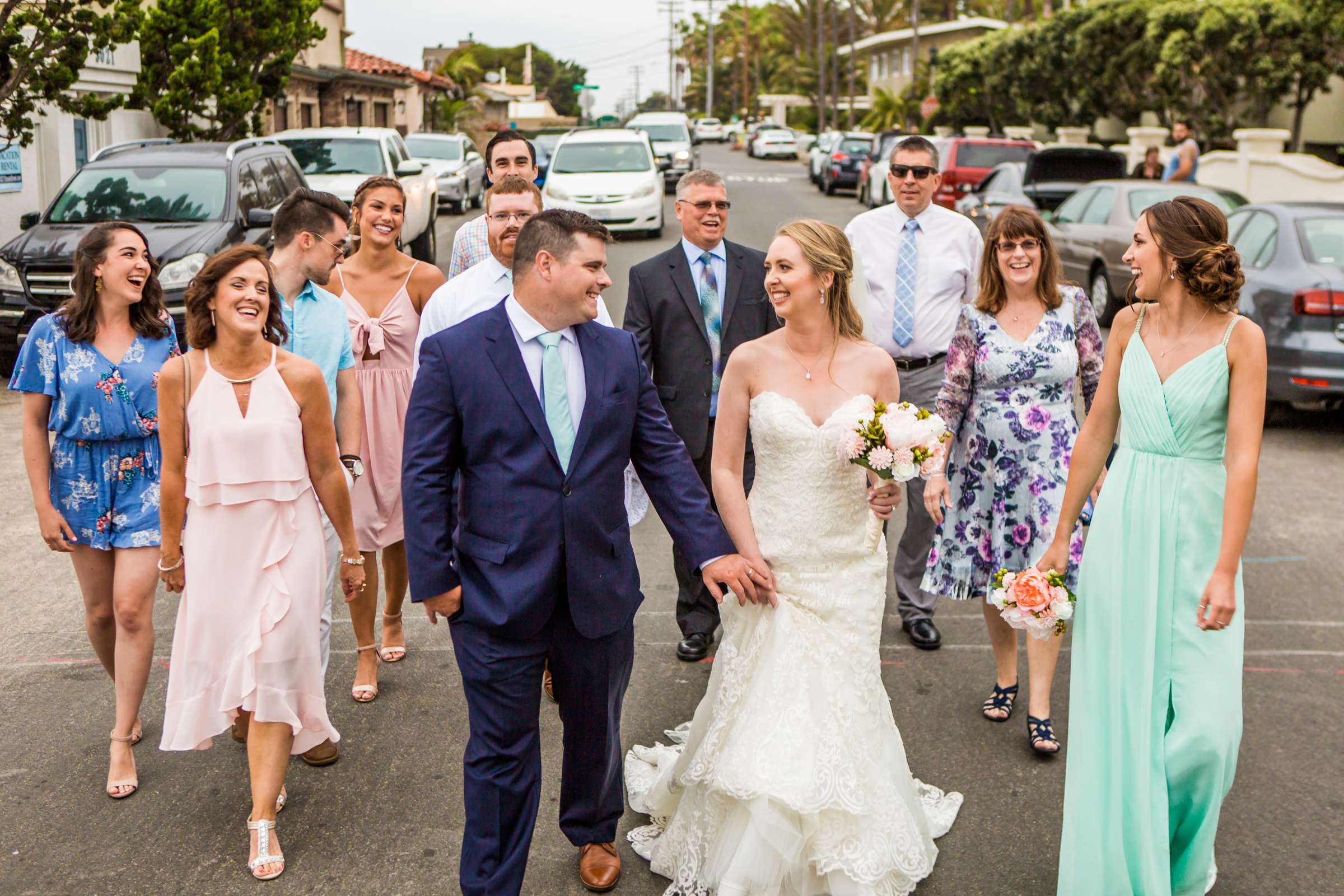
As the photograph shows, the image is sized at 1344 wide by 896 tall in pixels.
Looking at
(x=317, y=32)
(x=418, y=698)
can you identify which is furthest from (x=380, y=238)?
(x=317, y=32)

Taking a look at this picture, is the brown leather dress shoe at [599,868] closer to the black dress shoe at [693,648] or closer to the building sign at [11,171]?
the black dress shoe at [693,648]

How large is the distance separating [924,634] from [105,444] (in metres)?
3.72

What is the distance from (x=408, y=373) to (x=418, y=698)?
145 cm

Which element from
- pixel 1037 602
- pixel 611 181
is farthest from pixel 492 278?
pixel 611 181

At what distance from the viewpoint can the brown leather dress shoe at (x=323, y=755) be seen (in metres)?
4.95

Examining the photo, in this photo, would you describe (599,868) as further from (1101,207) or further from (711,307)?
(1101,207)

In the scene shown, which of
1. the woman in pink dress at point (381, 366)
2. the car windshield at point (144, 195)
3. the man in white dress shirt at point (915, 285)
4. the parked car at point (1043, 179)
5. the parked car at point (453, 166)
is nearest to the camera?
the woman in pink dress at point (381, 366)

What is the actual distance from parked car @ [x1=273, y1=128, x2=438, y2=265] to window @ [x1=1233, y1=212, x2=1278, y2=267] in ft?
36.7

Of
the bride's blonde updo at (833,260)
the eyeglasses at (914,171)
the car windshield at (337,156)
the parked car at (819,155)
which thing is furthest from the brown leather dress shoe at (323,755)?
the parked car at (819,155)

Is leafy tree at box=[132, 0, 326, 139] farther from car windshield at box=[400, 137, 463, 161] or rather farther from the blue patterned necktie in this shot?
the blue patterned necktie

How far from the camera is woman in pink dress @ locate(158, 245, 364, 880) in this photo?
423 cm

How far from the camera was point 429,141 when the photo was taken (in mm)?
A: 28828

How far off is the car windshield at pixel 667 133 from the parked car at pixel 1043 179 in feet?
57.6

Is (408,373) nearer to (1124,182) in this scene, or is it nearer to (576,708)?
(576,708)
